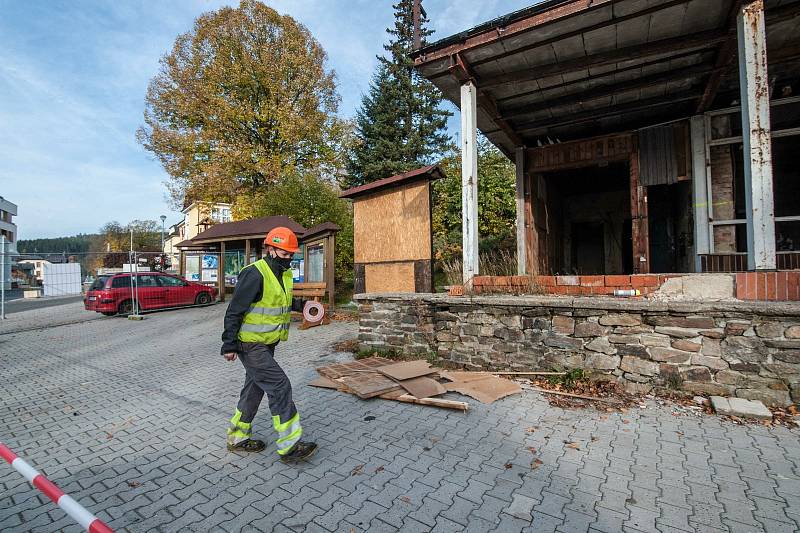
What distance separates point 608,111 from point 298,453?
8221mm

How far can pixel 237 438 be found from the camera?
3.42 meters

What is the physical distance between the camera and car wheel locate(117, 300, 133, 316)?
13281mm

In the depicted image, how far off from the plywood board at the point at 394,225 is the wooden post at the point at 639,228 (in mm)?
4444

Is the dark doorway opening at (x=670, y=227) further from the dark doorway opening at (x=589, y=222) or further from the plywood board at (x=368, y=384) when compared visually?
the plywood board at (x=368, y=384)

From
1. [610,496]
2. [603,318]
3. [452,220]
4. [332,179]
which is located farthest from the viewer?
[332,179]

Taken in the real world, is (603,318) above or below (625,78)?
below

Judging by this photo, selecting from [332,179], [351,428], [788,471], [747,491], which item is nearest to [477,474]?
[351,428]

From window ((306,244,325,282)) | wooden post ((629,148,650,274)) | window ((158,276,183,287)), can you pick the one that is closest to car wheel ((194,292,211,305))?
window ((158,276,183,287))

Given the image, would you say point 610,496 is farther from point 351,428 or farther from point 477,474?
point 351,428

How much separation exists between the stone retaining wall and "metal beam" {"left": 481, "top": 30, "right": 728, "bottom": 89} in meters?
3.59

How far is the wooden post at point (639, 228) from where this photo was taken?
788 centimetres

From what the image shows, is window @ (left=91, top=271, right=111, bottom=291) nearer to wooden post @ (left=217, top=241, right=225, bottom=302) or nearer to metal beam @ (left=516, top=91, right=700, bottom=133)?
wooden post @ (left=217, top=241, right=225, bottom=302)

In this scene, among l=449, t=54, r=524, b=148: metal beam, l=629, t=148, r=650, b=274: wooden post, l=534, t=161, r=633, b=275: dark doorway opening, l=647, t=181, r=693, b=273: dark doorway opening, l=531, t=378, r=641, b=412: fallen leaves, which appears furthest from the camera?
l=534, t=161, r=633, b=275: dark doorway opening

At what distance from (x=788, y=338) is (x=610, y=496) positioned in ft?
9.22
